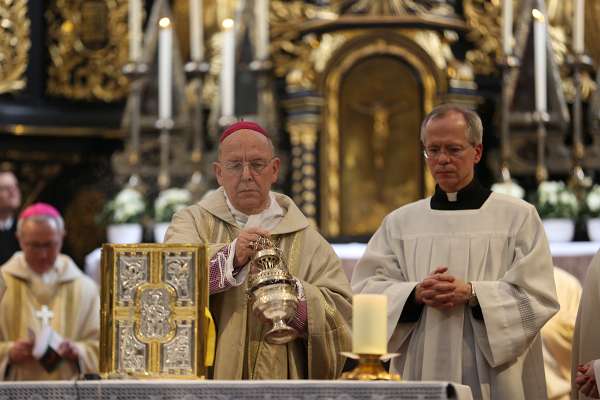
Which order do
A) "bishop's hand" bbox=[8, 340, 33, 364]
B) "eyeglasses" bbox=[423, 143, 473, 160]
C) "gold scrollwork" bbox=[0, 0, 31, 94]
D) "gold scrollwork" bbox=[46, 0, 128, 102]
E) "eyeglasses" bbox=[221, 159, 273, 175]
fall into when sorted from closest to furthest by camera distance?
"eyeglasses" bbox=[221, 159, 273, 175] < "eyeglasses" bbox=[423, 143, 473, 160] < "bishop's hand" bbox=[8, 340, 33, 364] < "gold scrollwork" bbox=[0, 0, 31, 94] < "gold scrollwork" bbox=[46, 0, 128, 102]

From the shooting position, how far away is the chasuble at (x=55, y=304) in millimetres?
8227

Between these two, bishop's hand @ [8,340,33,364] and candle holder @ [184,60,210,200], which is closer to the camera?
bishop's hand @ [8,340,33,364]

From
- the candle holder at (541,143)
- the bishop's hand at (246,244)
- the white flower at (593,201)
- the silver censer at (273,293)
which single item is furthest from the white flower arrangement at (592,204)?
the silver censer at (273,293)

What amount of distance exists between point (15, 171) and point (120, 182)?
3.98ft

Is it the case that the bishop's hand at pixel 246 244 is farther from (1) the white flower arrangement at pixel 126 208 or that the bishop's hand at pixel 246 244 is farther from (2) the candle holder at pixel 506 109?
(2) the candle holder at pixel 506 109

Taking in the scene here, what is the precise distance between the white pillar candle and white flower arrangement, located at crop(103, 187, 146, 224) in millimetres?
5632

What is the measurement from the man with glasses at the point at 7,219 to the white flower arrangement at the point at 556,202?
11.8 feet

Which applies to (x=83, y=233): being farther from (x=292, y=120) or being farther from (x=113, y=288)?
(x=113, y=288)

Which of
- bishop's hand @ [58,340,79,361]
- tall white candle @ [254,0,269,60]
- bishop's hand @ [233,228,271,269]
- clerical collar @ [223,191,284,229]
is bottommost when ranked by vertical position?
bishop's hand @ [58,340,79,361]

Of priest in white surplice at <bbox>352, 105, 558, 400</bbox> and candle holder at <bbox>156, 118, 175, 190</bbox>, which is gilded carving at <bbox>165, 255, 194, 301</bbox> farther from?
candle holder at <bbox>156, 118, 175, 190</bbox>

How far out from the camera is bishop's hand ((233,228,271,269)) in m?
4.88

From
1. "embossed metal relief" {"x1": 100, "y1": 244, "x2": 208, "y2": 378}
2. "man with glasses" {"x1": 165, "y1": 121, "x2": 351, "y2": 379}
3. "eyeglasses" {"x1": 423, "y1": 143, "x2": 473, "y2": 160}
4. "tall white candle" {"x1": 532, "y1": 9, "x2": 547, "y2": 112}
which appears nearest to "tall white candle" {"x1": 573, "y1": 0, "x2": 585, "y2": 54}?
"tall white candle" {"x1": 532, "y1": 9, "x2": 547, "y2": 112}

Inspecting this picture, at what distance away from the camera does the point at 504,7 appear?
10.3 metres

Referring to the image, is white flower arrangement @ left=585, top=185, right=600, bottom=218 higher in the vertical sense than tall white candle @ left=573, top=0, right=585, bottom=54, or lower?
lower
